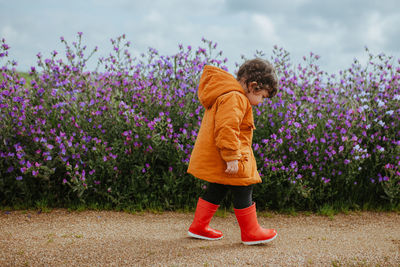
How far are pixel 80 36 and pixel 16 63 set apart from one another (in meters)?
0.84

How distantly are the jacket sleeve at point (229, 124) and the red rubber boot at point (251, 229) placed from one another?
24.8 inches

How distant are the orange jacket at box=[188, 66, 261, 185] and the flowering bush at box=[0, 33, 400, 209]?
1.06m

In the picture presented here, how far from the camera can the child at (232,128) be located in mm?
2805

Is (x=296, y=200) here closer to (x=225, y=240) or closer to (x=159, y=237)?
(x=225, y=240)

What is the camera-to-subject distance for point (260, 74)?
9.77 ft

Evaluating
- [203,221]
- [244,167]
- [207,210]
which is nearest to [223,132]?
[244,167]

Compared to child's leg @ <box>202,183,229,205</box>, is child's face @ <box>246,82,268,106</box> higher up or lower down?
higher up

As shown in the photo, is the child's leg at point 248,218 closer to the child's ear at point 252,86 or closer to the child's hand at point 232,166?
the child's hand at point 232,166

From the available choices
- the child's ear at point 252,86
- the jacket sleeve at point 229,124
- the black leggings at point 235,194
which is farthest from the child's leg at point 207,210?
the child's ear at point 252,86

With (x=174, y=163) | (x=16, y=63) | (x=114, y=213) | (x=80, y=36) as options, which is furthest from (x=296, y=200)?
(x=16, y=63)

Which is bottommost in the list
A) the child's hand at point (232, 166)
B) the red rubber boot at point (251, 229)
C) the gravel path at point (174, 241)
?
the gravel path at point (174, 241)

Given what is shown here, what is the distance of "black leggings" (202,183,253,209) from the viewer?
316 centimetres

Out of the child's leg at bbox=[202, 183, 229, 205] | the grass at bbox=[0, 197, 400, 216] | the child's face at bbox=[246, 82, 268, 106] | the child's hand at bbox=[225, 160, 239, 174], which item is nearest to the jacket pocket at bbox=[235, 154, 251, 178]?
the child's hand at bbox=[225, 160, 239, 174]

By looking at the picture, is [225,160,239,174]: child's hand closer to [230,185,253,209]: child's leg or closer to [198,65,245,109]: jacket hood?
[230,185,253,209]: child's leg
